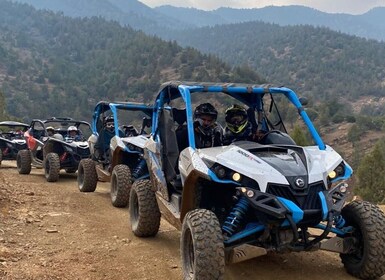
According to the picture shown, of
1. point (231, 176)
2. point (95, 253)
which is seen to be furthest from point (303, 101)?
point (95, 253)

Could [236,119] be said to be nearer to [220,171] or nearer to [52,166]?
[220,171]

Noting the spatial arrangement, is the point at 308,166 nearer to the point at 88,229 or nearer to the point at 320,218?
the point at 320,218

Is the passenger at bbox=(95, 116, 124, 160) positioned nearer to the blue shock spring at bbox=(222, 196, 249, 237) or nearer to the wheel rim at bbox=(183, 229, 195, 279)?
the wheel rim at bbox=(183, 229, 195, 279)

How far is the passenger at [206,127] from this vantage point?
20.0 feet

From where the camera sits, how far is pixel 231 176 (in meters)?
4.59

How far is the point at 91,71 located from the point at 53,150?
346 ft

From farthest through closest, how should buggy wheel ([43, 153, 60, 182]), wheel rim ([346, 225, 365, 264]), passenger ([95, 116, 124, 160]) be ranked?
buggy wheel ([43, 153, 60, 182]) → passenger ([95, 116, 124, 160]) → wheel rim ([346, 225, 365, 264])

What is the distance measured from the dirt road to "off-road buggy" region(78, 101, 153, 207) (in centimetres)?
54

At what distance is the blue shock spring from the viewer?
4613 millimetres

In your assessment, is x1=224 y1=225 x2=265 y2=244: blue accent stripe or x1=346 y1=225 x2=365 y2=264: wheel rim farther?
x1=346 y1=225 x2=365 y2=264: wheel rim

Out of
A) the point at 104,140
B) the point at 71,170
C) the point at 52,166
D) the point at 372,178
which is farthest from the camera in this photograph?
the point at 372,178

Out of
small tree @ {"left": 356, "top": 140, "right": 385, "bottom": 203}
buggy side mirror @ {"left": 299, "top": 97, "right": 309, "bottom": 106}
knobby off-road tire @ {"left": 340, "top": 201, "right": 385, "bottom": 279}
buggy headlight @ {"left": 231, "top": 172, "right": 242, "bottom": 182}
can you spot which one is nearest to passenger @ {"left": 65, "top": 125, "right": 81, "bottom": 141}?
buggy side mirror @ {"left": 299, "top": 97, "right": 309, "bottom": 106}

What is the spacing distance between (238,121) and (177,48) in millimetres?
104189

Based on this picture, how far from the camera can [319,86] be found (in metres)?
113
